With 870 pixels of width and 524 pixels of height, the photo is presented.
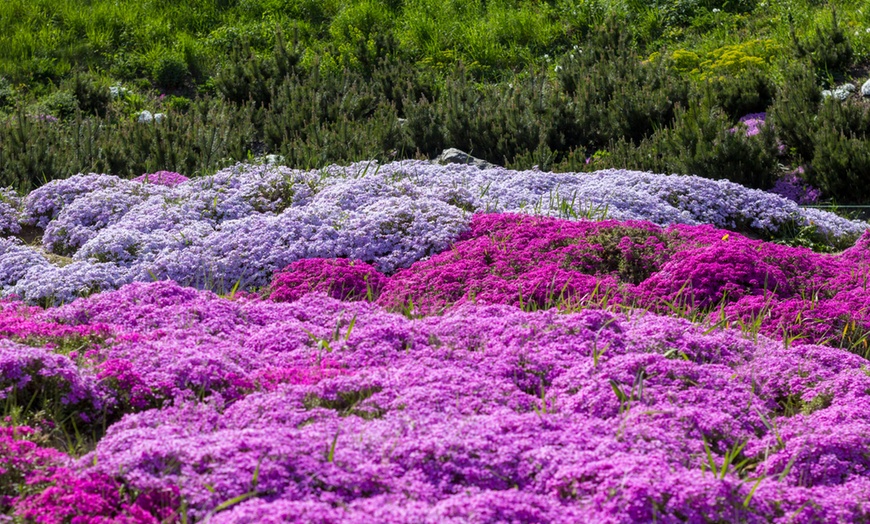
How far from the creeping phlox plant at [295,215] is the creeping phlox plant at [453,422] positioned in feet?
5.47

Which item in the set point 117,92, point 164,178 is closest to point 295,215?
point 164,178

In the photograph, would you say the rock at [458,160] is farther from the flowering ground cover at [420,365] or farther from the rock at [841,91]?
the rock at [841,91]

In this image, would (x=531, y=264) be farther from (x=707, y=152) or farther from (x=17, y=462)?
(x=707, y=152)

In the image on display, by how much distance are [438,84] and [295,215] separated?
793cm

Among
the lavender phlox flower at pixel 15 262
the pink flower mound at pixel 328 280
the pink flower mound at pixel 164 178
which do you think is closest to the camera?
the pink flower mound at pixel 328 280

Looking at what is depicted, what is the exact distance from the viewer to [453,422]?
4.05 metres

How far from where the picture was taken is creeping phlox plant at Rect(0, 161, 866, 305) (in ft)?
24.6

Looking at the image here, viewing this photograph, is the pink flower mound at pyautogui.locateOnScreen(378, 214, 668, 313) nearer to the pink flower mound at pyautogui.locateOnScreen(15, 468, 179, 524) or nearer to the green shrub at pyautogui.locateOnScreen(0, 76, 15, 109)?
the pink flower mound at pyautogui.locateOnScreen(15, 468, 179, 524)

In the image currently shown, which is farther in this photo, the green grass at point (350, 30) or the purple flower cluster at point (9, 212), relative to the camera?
the green grass at point (350, 30)

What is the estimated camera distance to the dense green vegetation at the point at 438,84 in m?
11.3

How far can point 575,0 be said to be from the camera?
1797cm

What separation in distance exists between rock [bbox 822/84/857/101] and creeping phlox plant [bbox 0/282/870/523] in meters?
8.64

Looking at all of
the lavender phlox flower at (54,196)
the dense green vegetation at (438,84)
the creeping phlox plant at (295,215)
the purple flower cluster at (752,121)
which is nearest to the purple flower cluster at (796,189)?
the dense green vegetation at (438,84)

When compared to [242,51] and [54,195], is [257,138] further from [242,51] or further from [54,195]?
[54,195]
